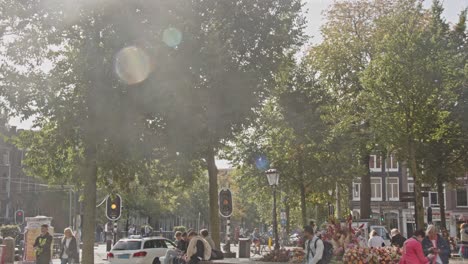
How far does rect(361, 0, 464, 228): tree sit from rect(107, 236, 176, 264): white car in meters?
13.2

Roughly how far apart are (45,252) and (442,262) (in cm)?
1037

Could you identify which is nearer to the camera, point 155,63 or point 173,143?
point 155,63

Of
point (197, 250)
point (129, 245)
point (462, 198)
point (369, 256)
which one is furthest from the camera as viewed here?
point (462, 198)

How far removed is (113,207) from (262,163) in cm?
Answer: 1277

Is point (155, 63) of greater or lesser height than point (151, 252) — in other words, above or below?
above

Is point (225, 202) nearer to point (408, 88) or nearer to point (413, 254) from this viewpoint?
point (408, 88)

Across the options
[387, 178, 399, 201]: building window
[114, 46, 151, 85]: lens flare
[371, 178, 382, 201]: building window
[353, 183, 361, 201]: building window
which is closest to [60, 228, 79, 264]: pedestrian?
[114, 46, 151, 85]: lens flare

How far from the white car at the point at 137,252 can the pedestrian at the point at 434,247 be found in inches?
474

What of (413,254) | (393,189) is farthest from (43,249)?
(393,189)

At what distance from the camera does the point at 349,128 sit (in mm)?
37500

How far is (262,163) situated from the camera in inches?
1423

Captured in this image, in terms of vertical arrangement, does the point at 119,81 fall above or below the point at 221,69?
below

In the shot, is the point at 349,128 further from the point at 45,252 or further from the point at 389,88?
the point at 45,252

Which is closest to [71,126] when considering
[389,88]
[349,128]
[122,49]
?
[122,49]
